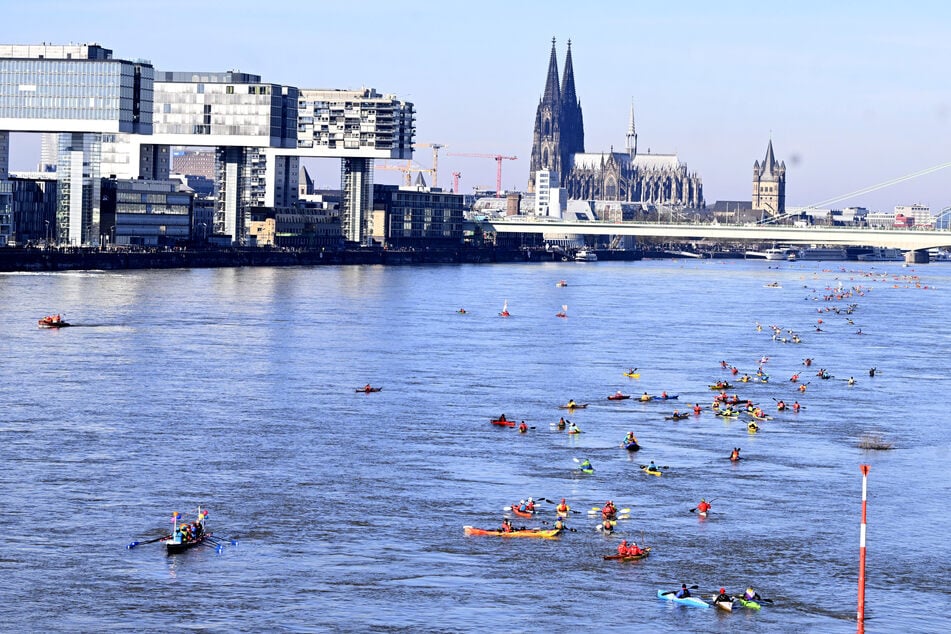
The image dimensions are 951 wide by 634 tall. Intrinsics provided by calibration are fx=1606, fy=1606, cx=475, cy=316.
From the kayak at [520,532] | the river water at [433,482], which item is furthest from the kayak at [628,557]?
the kayak at [520,532]

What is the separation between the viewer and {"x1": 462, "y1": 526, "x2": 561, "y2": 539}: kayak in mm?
52969

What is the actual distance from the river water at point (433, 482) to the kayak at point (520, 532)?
0.31 metres

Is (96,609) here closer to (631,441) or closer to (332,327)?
(631,441)

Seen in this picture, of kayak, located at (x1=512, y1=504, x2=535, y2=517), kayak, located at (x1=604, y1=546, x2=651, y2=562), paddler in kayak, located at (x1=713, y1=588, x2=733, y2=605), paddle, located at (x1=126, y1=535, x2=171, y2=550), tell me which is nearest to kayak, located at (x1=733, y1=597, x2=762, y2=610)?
paddler in kayak, located at (x1=713, y1=588, x2=733, y2=605)

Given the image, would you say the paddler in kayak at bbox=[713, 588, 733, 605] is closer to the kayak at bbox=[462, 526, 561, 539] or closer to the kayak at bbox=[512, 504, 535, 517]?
the kayak at bbox=[462, 526, 561, 539]

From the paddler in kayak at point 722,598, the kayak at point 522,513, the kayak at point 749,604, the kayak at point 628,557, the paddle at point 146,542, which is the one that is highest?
the kayak at point 522,513

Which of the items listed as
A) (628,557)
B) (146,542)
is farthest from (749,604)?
(146,542)

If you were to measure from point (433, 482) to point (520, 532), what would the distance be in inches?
343

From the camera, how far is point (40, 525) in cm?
5275

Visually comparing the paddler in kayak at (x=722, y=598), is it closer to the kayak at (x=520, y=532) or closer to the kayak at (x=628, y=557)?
the kayak at (x=628, y=557)

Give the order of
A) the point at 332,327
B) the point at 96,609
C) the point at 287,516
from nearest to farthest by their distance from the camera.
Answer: the point at 96,609 < the point at 287,516 < the point at 332,327

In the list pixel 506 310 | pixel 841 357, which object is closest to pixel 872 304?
pixel 506 310

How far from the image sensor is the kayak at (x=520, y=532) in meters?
53.0

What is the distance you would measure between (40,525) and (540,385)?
145ft
